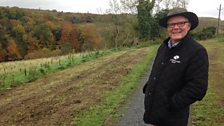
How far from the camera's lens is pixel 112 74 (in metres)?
17.7

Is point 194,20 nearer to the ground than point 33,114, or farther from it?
farther from it

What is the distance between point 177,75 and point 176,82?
9 cm

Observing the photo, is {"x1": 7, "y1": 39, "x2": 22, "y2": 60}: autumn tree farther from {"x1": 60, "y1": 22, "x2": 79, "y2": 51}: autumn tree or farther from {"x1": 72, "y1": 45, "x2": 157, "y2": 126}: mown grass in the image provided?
{"x1": 72, "y1": 45, "x2": 157, "y2": 126}: mown grass

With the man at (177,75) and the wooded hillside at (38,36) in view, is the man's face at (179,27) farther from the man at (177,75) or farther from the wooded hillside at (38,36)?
the wooded hillside at (38,36)

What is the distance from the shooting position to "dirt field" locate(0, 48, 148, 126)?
995 centimetres

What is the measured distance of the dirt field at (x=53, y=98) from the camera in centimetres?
995

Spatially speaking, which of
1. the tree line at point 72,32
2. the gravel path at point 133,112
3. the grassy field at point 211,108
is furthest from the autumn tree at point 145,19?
the gravel path at point 133,112

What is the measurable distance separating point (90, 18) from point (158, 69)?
438ft

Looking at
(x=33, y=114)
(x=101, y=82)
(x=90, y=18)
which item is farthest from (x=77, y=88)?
(x=90, y=18)

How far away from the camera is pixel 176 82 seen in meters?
4.33

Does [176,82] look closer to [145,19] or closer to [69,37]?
[145,19]

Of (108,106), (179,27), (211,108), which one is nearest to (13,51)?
(108,106)

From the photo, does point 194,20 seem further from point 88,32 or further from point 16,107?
point 88,32

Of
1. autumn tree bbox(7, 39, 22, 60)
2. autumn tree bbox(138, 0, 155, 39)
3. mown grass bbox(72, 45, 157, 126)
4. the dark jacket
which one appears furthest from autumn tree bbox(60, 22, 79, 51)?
the dark jacket
